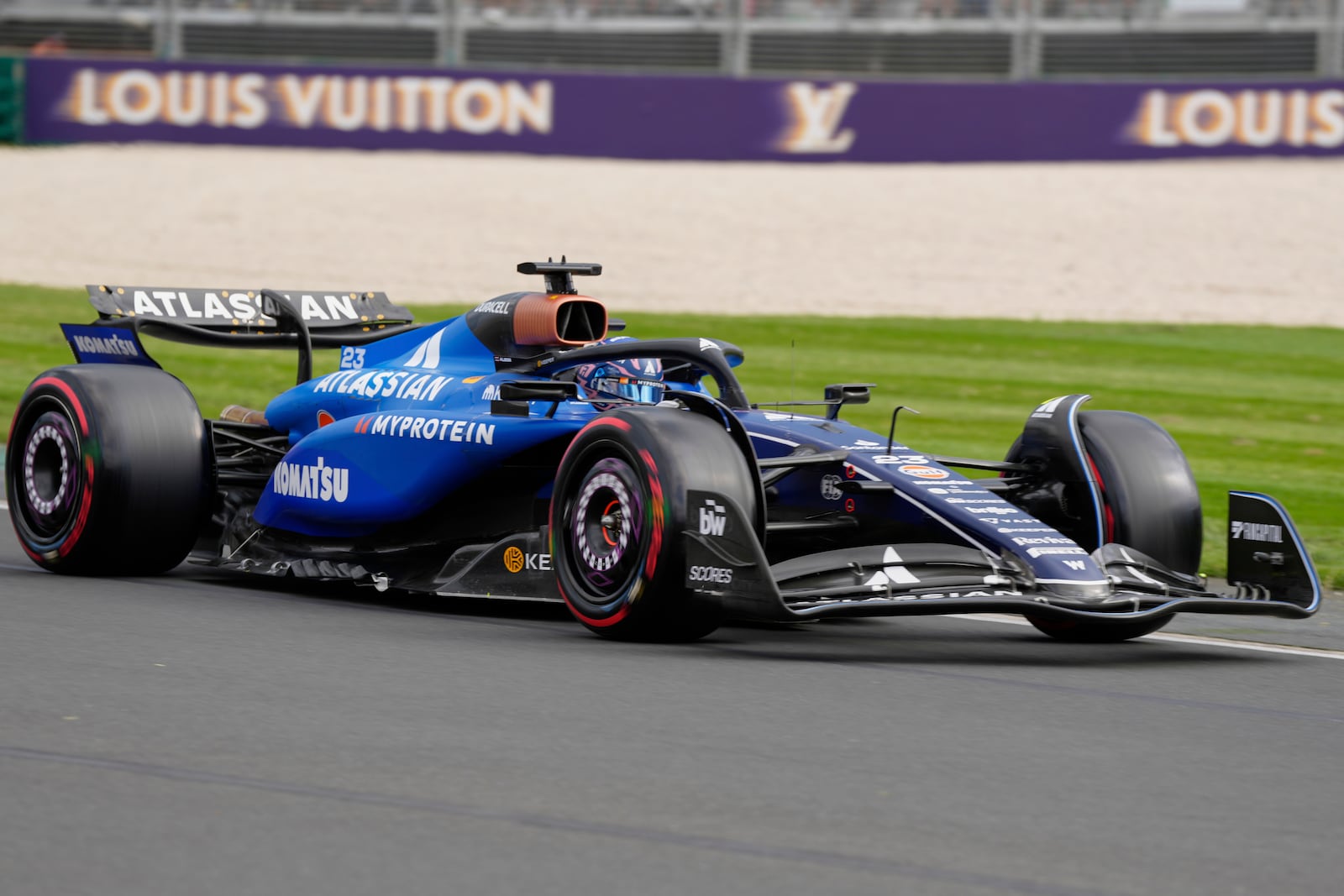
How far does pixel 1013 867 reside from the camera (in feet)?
14.2

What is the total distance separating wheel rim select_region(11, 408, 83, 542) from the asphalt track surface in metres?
1.05

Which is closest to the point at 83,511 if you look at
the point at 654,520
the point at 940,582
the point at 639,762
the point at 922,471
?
the point at 654,520

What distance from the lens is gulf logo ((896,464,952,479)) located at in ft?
23.7

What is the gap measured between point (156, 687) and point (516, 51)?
2576 cm

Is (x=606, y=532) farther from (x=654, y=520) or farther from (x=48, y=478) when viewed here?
(x=48, y=478)

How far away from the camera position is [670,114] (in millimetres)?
28656

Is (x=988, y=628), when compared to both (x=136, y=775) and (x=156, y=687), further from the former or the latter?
(x=136, y=775)

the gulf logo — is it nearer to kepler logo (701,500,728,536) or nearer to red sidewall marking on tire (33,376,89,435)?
kepler logo (701,500,728,536)

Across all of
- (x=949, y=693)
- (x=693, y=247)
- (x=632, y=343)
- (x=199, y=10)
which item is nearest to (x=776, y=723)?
(x=949, y=693)

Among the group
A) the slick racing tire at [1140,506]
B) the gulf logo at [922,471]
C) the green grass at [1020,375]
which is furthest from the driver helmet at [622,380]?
the green grass at [1020,375]

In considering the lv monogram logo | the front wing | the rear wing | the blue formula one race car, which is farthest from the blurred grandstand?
the front wing

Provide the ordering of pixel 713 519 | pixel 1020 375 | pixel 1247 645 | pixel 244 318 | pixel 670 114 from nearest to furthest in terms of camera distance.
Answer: pixel 713 519 < pixel 1247 645 < pixel 244 318 < pixel 1020 375 < pixel 670 114

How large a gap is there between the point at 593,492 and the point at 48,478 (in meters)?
2.84

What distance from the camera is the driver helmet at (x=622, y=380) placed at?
27.1 feet
